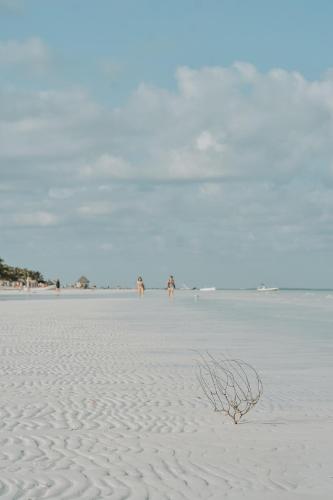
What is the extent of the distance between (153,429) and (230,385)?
326cm

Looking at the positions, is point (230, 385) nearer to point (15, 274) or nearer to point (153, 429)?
point (153, 429)

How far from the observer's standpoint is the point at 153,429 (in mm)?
9836

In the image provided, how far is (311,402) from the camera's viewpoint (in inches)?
477

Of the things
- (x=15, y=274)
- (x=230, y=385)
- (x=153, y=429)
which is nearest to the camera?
(x=153, y=429)

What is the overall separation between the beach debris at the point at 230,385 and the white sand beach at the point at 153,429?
0.21 metres

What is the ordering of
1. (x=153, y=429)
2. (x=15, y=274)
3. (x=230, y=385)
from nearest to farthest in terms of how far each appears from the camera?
(x=153, y=429) < (x=230, y=385) < (x=15, y=274)

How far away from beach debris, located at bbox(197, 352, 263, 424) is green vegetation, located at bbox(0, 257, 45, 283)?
5236 inches

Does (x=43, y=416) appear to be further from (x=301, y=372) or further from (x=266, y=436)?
(x=301, y=372)

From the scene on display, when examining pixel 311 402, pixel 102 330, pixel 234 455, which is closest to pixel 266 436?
pixel 234 455

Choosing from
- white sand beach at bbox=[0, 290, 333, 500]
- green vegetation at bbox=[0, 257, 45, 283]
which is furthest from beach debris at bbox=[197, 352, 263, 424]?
green vegetation at bbox=[0, 257, 45, 283]

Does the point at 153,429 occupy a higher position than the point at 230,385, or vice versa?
the point at 230,385

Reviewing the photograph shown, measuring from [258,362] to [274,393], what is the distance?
15.2 feet

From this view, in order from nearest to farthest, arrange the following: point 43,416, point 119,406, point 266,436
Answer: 1. point 266,436
2. point 43,416
3. point 119,406

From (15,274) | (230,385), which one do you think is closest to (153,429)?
(230,385)
